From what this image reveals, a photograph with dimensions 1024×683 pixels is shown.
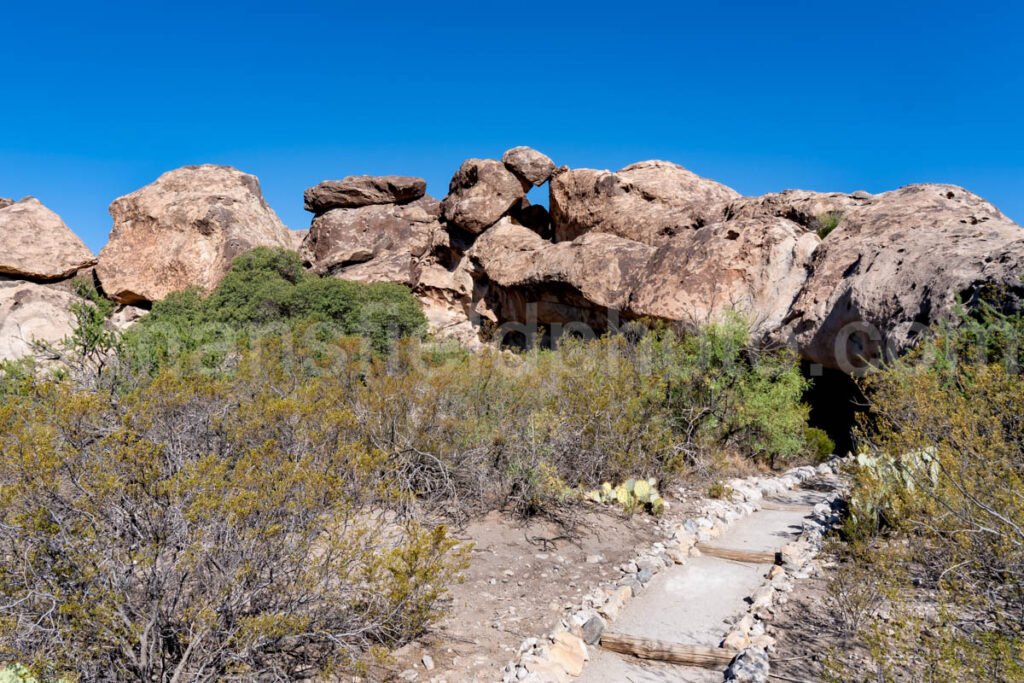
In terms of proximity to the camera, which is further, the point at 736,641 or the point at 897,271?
the point at 897,271

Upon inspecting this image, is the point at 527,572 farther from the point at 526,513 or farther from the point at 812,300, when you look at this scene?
the point at 812,300

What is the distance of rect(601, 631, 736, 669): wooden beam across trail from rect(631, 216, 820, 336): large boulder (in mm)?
9694

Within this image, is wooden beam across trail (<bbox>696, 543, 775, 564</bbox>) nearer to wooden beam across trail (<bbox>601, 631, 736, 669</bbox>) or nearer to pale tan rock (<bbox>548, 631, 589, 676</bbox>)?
wooden beam across trail (<bbox>601, 631, 736, 669</bbox>)

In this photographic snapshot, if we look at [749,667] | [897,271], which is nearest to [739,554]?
[749,667]

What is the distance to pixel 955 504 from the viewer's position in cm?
440

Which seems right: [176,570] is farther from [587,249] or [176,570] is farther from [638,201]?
[638,201]

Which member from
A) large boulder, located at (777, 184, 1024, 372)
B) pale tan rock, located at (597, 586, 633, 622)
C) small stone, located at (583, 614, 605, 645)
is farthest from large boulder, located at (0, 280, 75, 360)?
small stone, located at (583, 614, 605, 645)

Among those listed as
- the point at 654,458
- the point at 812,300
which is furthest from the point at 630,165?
the point at 654,458

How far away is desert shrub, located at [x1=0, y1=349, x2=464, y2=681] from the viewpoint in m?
3.21

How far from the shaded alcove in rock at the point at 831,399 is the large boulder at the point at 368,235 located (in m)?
15.0

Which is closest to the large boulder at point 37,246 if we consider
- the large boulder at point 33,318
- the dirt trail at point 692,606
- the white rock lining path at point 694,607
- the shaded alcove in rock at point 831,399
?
the large boulder at point 33,318

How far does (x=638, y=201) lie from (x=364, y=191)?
39.5ft

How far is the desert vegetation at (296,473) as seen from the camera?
3320 mm

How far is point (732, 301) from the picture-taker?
14.4m
